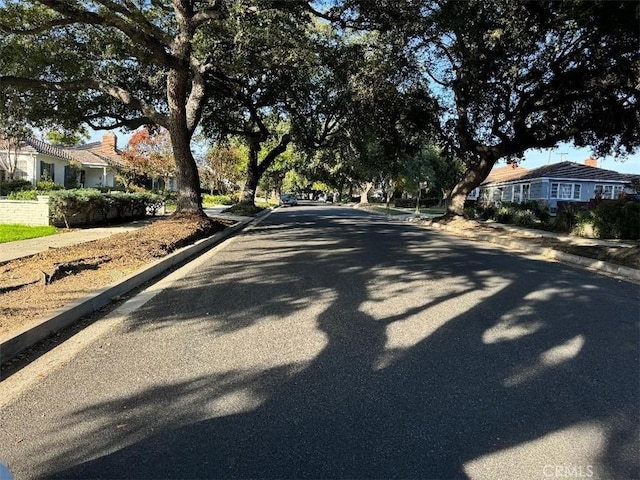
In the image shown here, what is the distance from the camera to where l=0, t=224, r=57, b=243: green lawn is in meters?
13.1

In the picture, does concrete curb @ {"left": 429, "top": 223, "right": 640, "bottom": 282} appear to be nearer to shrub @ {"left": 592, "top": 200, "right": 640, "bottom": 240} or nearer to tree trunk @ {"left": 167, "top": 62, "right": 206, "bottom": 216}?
shrub @ {"left": 592, "top": 200, "right": 640, "bottom": 240}

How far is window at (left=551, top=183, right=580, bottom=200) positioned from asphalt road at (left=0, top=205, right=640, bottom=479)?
1450 inches

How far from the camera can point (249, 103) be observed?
25.2m

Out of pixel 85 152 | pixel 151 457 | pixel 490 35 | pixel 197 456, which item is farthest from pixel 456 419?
pixel 85 152

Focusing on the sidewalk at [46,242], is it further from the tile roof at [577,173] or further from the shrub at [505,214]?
the tile roof at [577,173]

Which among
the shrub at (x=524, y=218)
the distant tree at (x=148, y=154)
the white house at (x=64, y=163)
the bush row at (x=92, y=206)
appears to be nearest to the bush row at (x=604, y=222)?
the shrub at (x=524, y=218)

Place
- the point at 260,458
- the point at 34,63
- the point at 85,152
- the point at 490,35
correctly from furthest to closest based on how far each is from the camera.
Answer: the point at 85,152
the point at 34,63
the point at 490,35
the point at 260,458

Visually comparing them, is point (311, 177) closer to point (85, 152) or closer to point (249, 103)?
point (85, 152)

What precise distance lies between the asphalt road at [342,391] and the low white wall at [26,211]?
34.9ft

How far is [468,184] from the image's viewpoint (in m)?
25.3

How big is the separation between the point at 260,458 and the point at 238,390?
1017 mm

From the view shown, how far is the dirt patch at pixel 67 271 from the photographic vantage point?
6039 millimetres

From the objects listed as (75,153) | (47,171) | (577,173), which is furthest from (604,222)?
(75,153)

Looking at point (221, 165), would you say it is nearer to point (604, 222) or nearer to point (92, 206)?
point (92, 206)
